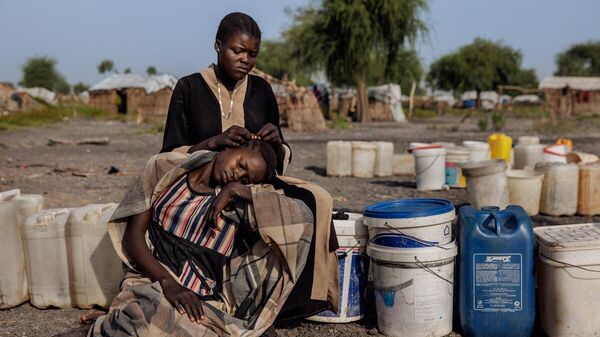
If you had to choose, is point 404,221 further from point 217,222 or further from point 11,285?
point 11,285

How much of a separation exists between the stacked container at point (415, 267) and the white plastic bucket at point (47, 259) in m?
1.79

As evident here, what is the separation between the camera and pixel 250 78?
10.8 feet

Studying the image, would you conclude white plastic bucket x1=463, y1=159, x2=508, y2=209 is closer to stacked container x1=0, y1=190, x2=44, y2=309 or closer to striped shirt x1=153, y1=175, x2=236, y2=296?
striped shirt x1=153, y1=175, x2=236, y2=296

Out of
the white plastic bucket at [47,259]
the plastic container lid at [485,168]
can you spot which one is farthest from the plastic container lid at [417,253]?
the plastic container lid at [485,168]

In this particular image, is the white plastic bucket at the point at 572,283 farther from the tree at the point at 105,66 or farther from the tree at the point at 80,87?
the tree at the point at 105,66

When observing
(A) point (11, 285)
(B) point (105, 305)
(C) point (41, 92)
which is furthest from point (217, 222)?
(C) point (41, 92)

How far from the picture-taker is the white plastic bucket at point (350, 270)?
10.5 ft

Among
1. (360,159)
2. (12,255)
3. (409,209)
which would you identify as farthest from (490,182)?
(12,255)

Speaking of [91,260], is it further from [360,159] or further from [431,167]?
[360,159]

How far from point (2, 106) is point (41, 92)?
926 cm

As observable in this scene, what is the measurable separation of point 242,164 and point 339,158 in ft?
20.4

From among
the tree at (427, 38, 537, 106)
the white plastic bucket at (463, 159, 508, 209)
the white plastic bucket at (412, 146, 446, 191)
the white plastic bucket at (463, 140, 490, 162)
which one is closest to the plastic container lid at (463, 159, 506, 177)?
the white plastic bucket at (463, 159, 508, 209)

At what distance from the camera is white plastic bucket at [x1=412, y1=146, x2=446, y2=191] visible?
7523 mm

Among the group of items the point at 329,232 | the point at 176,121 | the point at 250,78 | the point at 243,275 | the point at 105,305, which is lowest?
the point at 105,305
